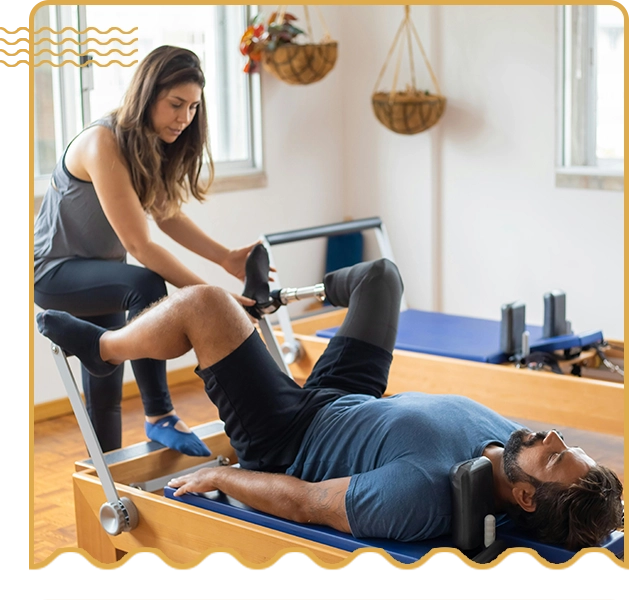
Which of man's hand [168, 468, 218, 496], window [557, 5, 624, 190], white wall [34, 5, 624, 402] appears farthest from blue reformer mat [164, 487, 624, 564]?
window [557, 5, 624, 190]

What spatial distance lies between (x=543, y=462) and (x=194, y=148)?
4.55 ft

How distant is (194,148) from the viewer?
274 centimetres

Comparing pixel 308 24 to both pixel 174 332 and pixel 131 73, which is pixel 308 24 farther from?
pixel 174 332

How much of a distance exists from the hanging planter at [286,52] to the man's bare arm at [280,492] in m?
3.06

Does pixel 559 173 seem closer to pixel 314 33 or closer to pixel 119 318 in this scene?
pixel 314 33

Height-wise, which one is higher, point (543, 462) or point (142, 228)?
point (142, 228)

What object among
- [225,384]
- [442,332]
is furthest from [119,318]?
[442,332]

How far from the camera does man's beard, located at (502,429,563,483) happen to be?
79.7 inches

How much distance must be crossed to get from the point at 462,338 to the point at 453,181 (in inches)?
63.3

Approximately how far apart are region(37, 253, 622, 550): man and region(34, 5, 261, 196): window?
172 centimetres

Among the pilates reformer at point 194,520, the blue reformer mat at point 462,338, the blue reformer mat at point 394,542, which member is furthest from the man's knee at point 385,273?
the blue reformer mat at point 462,338

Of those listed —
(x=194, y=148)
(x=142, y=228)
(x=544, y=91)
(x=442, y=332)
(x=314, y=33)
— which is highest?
(x=314, y=33)

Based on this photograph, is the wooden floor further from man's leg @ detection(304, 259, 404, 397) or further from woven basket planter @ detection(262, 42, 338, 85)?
woven basket planter @ detection(262, 42, 338, 85)

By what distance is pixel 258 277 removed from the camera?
2.65 metres
